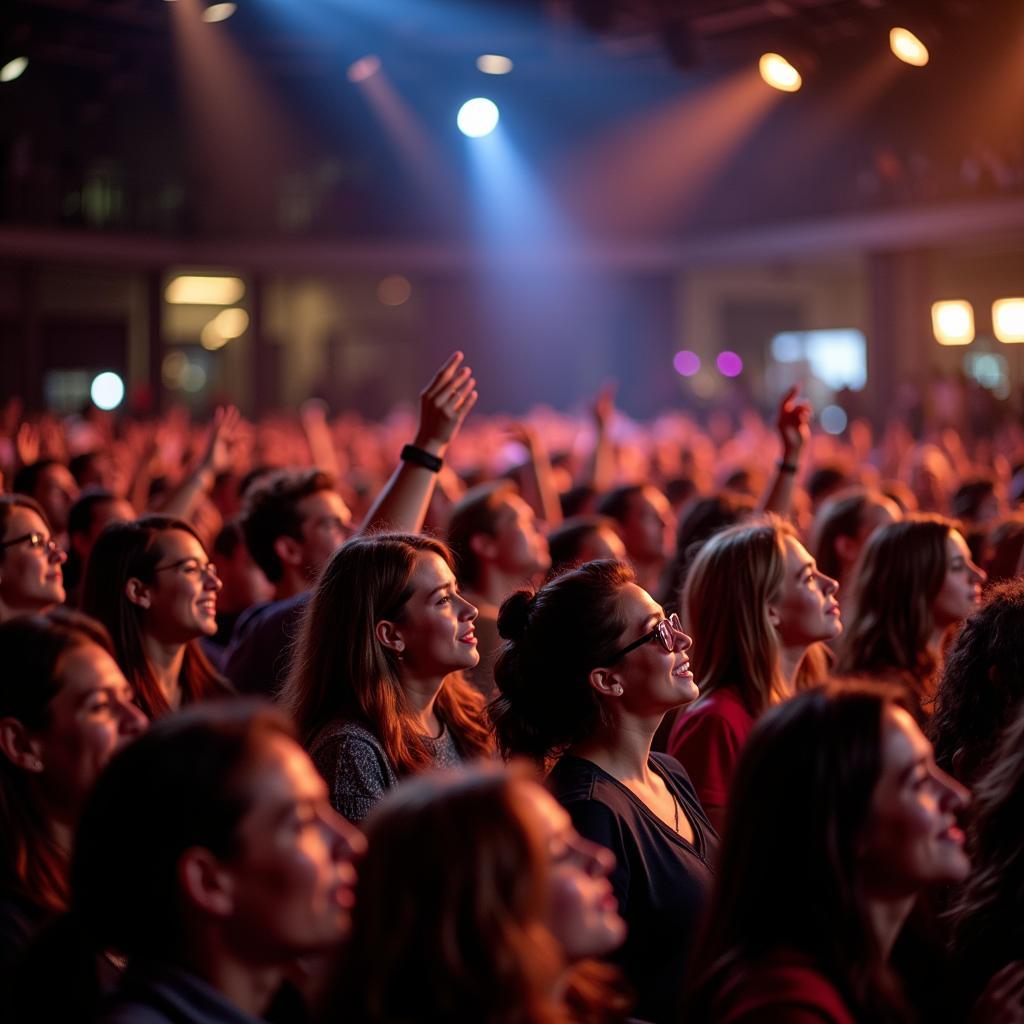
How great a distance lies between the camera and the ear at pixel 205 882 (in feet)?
5.40

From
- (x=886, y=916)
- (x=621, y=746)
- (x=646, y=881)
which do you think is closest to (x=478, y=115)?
(x=621, y=746)

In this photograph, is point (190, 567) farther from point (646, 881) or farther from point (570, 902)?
point (570, 902)

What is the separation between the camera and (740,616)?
3.44m

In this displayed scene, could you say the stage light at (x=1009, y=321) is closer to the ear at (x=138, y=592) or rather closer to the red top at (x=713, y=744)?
the red top at (x=713, y=744)

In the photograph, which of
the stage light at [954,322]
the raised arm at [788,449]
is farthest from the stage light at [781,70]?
the raised arm at [788,449]

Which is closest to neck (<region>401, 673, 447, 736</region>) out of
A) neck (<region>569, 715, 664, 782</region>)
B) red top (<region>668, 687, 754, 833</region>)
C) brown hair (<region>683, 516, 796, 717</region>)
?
neck (<region>569, 715, 664, 782</region>)

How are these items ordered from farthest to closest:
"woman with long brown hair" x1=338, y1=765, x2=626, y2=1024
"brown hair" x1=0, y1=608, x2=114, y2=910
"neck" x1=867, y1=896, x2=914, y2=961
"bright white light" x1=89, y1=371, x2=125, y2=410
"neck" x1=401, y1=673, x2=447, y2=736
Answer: "bright white light" x1=89, y1=371, x2=125, y2=410 < "neck" x1=401, y1=673, x2=447, y2=736 < "brown hair" x1=0, y1=608, x2=114, y2=910 < "neck" x1=867, y1=896, x2=914, y2=961 < "woman with long brown hair" x1=338, y1=765, x2=626, y2=1024

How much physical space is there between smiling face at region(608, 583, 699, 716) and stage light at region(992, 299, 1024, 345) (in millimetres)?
19515

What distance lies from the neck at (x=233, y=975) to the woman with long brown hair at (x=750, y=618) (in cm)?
171

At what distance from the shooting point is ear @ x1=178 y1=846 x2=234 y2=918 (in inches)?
64.8

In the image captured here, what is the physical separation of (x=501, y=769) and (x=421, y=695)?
1437 mm

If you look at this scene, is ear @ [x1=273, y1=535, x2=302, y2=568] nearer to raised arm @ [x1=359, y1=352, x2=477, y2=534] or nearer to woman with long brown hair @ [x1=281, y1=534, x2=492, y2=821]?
raised arm @ [x1=359, y1=352, x2=477, y2=534]

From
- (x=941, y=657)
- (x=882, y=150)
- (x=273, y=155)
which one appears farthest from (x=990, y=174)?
(x=941, y=657)

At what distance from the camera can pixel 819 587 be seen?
357 cm
